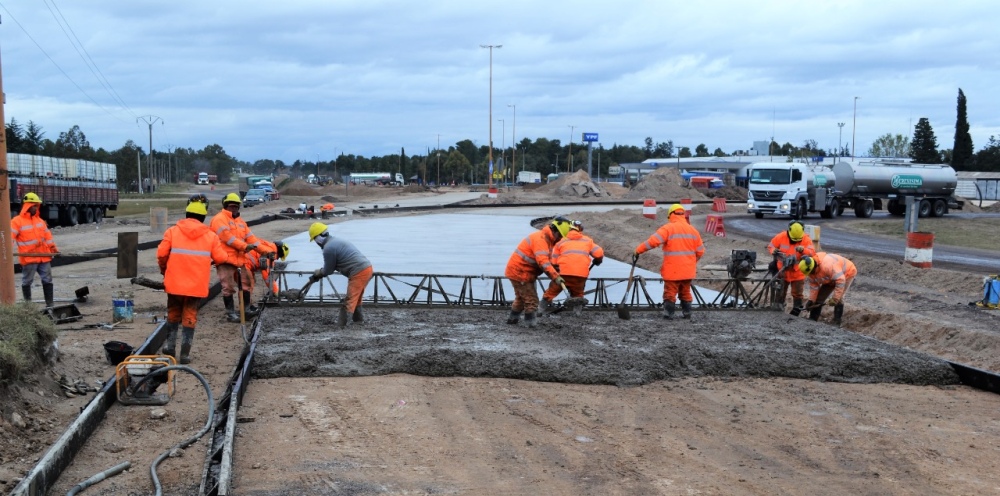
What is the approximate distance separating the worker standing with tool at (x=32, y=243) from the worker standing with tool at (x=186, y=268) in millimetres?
4662

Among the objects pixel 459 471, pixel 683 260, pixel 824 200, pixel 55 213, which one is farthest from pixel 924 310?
pixel 55 213

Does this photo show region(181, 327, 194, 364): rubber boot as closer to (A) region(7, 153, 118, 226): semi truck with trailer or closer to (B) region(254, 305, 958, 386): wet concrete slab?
(B) region(254, 305, 958, 386): wet concrete slab

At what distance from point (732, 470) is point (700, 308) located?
8.44 metres

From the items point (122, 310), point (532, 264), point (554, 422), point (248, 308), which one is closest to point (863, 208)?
point (532, 264)

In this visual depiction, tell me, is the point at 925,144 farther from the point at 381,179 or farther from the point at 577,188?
the point at 381,179

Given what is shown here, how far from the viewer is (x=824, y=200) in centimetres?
4447

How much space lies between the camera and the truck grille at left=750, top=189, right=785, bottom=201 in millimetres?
43906

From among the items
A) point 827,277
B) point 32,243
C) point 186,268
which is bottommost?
point 827,277

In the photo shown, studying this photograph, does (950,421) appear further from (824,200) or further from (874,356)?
(824,200)

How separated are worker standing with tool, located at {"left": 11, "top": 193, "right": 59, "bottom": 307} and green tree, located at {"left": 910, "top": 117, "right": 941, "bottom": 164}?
10316 centimetres

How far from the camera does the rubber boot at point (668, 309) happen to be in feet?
45.6

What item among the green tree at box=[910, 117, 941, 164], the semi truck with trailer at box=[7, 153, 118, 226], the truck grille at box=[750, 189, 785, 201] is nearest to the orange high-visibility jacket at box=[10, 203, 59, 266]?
the semi truck with trailer at box=[7, 153, 118, 226]

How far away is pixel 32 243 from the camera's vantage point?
557 inches

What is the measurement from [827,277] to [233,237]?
8332 mm
